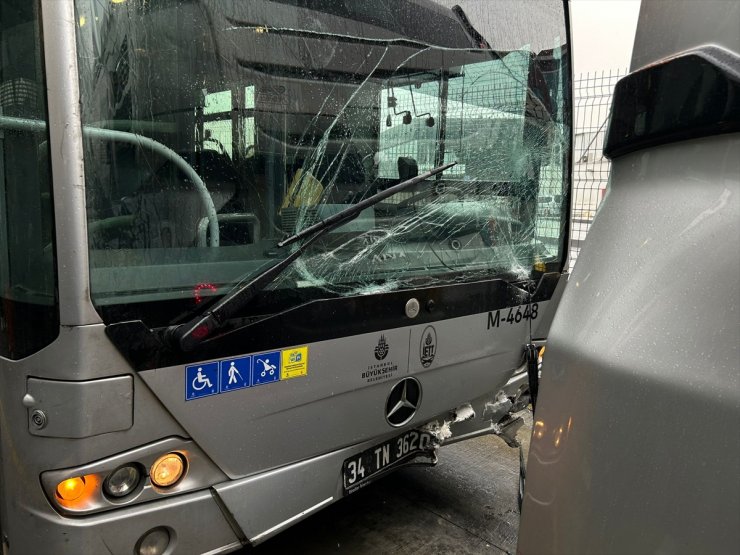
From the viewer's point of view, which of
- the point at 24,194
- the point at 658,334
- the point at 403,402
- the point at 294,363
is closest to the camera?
the point at 658,334

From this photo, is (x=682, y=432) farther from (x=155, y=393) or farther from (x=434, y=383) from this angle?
(x=434, y=383)

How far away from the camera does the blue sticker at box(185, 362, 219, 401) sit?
69.7 inches

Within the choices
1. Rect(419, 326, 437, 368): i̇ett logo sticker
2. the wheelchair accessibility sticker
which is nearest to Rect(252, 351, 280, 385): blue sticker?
the wheelchair accessibility sticker

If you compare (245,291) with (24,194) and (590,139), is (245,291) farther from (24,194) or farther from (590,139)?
(590,139)

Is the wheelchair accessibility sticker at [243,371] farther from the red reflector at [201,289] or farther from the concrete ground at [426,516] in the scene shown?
the concrete ground at [426,516]

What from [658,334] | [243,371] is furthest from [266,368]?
[658,334]

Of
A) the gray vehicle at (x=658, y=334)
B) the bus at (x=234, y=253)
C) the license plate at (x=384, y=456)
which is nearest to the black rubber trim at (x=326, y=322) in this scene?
the bus at (x=234, y=253)

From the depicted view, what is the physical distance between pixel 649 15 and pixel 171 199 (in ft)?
4.54

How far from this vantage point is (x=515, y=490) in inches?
137

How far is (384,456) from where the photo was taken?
248 cm

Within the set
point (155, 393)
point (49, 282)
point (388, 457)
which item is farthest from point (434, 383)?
point (49, 282)

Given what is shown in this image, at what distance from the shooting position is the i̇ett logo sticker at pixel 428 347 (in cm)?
244

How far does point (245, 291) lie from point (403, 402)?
97 centimetres

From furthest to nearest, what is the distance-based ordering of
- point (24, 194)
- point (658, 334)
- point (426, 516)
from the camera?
point (426, 516), point (24, 194), point (658, 334)
